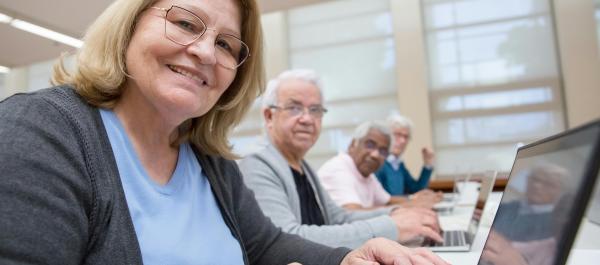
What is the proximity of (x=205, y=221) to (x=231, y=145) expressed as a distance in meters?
0.29

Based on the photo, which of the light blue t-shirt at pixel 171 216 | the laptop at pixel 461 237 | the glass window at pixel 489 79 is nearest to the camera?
the light blue t-shirt at pixel 171 216

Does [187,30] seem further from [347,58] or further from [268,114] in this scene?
[347,58]

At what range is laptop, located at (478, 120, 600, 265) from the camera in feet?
1.06

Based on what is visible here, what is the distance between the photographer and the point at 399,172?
4121mm

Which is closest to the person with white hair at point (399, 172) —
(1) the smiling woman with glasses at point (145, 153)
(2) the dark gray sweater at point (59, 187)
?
(1) the smiling woman with glasses at point (145, 153)

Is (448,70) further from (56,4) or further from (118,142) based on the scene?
(118,142)

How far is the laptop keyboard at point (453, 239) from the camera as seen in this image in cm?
127

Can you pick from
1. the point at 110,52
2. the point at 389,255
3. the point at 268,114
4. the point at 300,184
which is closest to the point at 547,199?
the point at 389,255

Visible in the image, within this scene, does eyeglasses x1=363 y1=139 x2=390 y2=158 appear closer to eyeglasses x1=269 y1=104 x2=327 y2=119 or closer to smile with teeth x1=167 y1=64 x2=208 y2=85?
eyeglasses x1=269 y1=104 x2=327 y2=119

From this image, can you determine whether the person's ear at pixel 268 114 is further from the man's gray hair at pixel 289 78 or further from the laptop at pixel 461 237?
the laptop at pixel 461 237

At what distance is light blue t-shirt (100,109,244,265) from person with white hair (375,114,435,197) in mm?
3076

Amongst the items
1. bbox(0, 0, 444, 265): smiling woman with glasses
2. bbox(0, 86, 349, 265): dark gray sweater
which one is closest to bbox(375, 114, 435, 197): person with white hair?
bbox(0, 0, 444, 265): smiling woman with glasses

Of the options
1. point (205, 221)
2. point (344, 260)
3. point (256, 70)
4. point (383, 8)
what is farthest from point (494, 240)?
point (383, 8)

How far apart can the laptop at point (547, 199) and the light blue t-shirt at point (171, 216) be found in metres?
0.51
